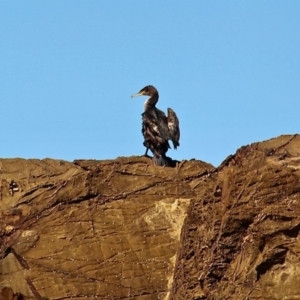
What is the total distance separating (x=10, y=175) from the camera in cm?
1462

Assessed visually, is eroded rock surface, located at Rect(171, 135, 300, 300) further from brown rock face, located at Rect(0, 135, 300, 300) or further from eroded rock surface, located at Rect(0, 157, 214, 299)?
eroded rock surface, located at Rect(0, 157, 214, 299)

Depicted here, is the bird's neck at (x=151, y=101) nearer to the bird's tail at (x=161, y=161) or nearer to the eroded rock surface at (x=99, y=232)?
the bird's tail at (x=161, y=161)

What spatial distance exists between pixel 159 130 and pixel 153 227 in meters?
2.99

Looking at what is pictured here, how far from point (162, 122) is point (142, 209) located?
3089mm

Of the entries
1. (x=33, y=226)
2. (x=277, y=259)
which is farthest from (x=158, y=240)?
(x=277, y=259)

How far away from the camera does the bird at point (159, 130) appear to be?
1566 centimetres

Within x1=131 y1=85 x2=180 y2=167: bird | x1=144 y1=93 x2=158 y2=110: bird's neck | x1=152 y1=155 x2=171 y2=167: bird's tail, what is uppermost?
x1=144 y1=93 x2=158 y2=110: bird's neck

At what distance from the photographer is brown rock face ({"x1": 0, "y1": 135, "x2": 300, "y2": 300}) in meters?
11.2

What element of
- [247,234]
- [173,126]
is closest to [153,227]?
[247,234]

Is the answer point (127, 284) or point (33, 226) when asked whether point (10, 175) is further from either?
point (127, 284)

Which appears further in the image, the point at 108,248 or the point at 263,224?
the point at 108,248

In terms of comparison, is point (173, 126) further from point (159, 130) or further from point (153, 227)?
point (153, 227)

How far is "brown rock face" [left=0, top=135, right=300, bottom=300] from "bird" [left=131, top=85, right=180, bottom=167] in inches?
A: 38.5

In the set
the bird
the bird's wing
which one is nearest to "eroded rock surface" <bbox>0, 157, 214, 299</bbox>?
the bird
